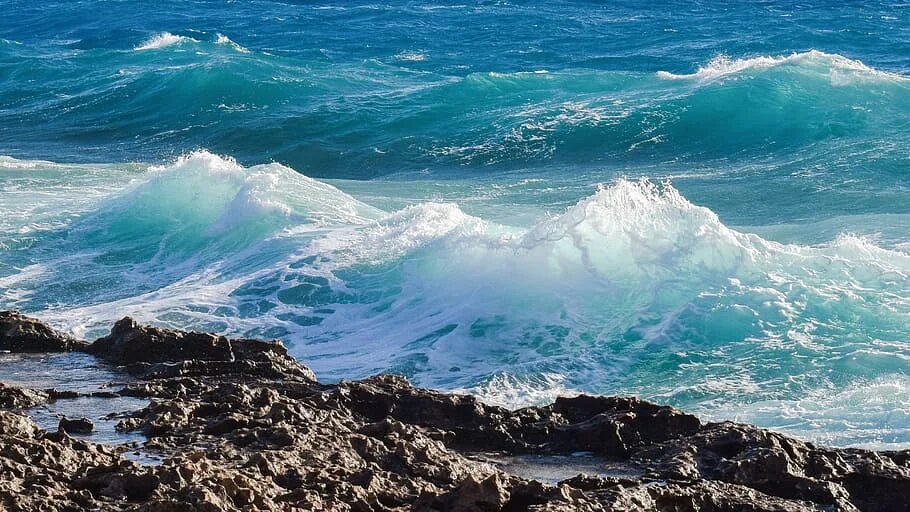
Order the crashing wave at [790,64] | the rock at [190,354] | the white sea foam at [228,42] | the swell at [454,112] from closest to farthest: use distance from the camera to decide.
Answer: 1. the rock at [190,354]
2. the swell at [454,112]
3. the crashing wave at [790,64]
4. the white sea foam at [228,42]

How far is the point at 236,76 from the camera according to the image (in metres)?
28.9

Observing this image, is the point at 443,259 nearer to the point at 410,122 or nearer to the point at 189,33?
the point at 410,122

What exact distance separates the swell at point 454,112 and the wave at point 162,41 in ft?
11.3

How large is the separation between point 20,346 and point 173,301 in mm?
3355

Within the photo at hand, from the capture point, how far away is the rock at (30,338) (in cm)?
884

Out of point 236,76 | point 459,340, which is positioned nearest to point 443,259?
point 459,340

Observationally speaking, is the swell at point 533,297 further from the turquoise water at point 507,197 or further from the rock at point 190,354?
the rock at point 190,354

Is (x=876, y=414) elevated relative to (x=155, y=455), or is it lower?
lower

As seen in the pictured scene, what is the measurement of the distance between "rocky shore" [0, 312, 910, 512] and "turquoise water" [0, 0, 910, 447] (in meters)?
1.92

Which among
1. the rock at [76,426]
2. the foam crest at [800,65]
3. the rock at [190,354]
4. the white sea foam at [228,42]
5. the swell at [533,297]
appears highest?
the white sea foam at [228,42]

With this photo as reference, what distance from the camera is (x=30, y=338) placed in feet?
29.2

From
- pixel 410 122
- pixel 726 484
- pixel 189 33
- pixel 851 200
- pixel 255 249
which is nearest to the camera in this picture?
pixel 726 484

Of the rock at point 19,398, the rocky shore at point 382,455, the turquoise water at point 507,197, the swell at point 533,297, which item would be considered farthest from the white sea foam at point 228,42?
the rock at point 19,398

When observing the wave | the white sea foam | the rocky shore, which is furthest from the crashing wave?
the rocky shore
